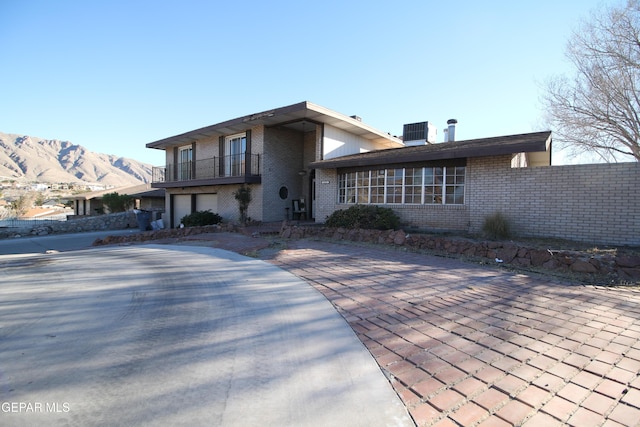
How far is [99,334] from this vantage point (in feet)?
10.9

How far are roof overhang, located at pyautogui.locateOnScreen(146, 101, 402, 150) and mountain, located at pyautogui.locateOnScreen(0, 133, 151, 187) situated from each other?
104 m

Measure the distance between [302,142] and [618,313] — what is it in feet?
51.9

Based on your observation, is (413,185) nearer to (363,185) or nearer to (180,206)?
(363,185)

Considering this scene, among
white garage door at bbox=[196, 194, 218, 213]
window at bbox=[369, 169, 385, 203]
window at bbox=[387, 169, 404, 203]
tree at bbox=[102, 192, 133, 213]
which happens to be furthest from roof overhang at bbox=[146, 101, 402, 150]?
tree at bbox=[102, 192, 133, 213]

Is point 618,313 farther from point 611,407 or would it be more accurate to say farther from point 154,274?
point 154,274

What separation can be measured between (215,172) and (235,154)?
2.10 meters

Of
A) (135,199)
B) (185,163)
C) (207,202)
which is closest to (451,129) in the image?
(207,202)

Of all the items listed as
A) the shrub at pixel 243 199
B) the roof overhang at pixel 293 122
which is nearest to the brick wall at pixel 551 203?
the roof overhang at pixel 293 122

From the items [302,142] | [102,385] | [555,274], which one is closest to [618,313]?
[555,274]

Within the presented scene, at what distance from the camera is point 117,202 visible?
2603 centimetres

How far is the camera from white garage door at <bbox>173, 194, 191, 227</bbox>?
2167 cm

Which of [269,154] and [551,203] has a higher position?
[269,154]

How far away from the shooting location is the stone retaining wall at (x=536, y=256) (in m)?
5.90

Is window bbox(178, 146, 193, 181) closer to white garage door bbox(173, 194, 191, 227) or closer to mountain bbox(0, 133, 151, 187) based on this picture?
white garage door bbox(173, 194, 191, 227)
